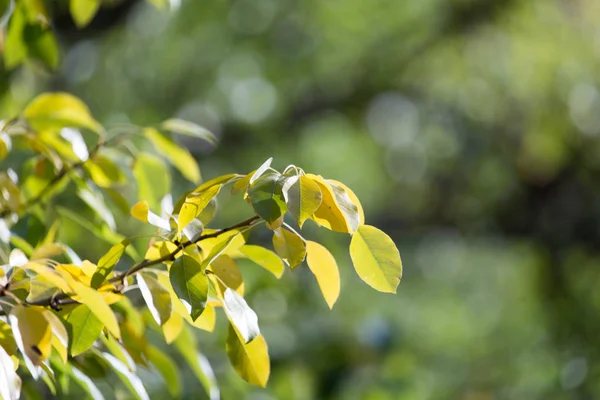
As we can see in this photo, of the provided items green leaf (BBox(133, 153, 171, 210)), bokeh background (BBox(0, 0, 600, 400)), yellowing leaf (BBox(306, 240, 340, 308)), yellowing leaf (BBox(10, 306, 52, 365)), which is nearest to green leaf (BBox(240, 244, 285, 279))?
yellowing leaf (BBox(306, 240, 340, 308))

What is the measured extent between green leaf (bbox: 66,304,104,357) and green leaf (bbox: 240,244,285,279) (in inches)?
4.8

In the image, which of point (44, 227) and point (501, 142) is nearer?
point (44, 227)

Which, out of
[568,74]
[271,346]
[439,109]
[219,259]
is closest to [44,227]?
[219,259]

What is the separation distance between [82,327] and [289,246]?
0.17m

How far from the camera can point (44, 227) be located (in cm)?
88

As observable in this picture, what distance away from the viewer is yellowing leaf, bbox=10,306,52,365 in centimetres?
56

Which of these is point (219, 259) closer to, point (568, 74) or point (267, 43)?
point (568, 74)

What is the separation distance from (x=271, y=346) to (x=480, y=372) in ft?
5.43

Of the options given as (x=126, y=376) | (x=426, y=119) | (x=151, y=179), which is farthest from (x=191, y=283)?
(x=426, y=119)

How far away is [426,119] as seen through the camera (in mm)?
4684

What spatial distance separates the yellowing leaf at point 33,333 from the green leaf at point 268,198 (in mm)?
171

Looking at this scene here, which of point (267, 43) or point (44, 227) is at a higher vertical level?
point (44, 227)

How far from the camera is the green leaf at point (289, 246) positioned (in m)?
0.57

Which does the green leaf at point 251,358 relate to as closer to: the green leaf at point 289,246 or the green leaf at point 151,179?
the green leaf at point 289,246
